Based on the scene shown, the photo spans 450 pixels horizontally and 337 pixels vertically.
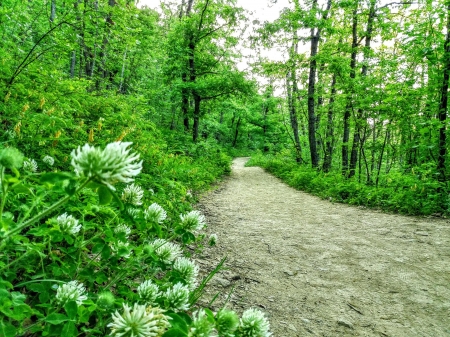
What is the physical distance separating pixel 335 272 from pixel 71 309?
3.08m

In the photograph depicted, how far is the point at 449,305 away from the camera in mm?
2617

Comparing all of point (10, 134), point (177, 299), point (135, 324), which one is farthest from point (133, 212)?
point (10, 134)

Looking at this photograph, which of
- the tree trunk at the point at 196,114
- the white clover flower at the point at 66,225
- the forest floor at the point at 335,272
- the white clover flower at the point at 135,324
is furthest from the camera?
the tree trunk at the point at 196,114

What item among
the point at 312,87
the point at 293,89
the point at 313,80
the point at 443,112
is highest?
the point at 293,89

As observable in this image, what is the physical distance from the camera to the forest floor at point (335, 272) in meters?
2.39

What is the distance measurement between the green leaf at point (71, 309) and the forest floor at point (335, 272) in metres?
1.26

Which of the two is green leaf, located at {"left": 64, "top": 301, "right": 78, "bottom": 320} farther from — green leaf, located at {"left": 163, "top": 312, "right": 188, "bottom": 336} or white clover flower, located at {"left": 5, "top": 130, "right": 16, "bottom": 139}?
white clover flower, located at {"left": 5, "top": 130, "right": 16, "bottom": 139}

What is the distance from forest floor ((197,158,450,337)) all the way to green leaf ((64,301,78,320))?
4.14 feet

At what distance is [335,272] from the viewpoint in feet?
10.9

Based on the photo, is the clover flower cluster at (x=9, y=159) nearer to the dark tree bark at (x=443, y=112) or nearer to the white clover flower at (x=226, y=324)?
the white clover flower at (x=226, y=324)

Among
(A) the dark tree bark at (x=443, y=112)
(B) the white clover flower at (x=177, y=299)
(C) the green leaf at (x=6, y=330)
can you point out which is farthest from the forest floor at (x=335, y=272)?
(A) the dark tree bark at (x=443, y=112)

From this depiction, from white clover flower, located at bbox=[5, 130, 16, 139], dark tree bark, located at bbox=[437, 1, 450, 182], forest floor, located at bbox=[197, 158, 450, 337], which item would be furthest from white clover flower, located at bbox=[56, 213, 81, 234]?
dark tree bark, located at bbox=[437, 1, 450, 182]

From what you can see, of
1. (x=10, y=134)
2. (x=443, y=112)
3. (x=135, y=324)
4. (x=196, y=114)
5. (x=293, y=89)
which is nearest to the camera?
(x=135, y=324)

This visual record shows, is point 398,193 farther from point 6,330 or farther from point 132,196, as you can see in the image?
point 6,330
